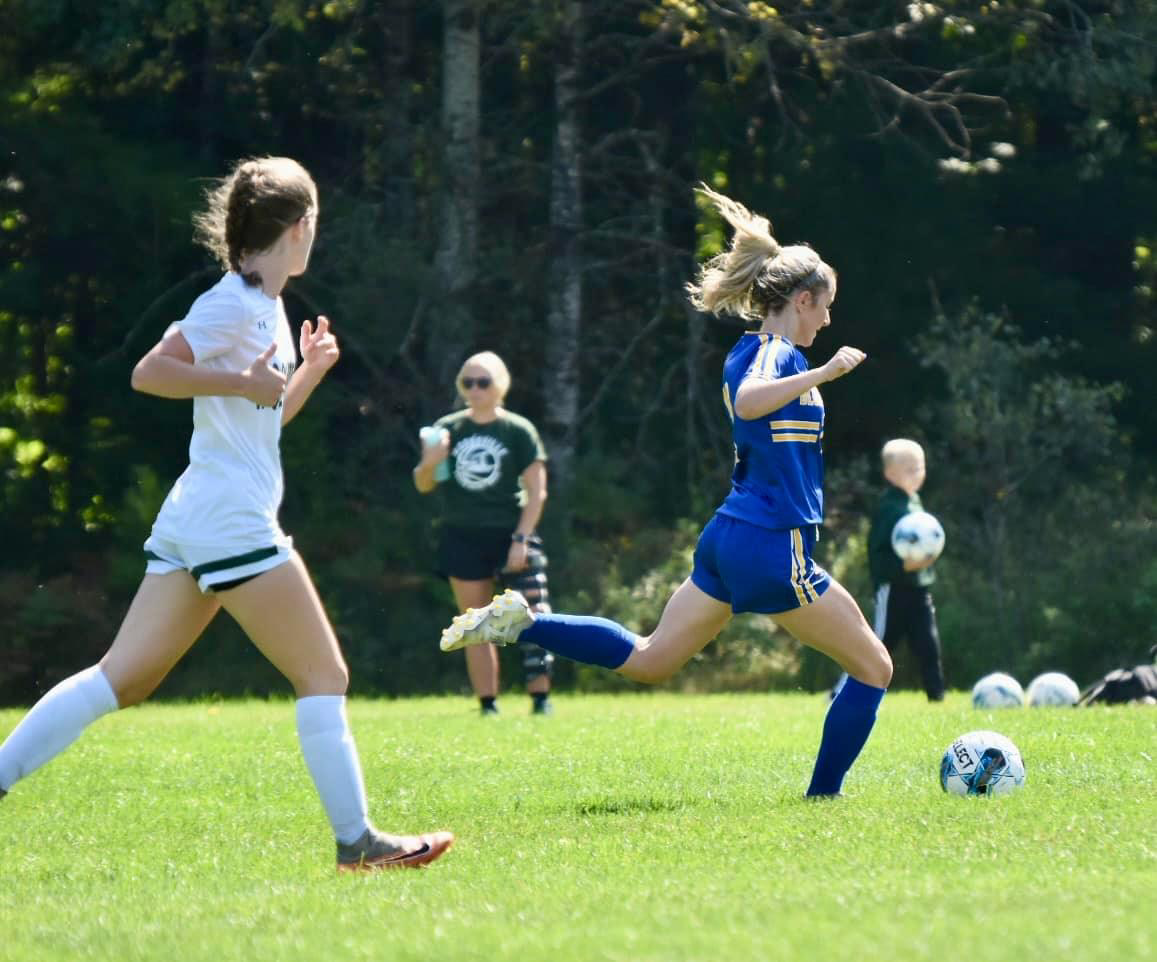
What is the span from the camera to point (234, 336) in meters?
5.69

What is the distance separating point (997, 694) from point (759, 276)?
5837mm

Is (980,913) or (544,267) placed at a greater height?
(544,267)

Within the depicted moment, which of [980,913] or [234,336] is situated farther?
[234,336]

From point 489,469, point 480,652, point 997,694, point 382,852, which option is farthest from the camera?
point 480,652

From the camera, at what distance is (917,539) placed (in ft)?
41.8

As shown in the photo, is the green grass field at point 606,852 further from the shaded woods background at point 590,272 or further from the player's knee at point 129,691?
the shaded woods background at point 590,272

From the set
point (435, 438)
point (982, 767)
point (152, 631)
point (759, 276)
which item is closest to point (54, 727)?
point (152, 631)

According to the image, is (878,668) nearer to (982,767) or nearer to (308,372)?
(982,767)

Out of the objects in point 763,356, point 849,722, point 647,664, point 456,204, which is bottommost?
point 849,722

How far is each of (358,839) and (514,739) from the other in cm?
445

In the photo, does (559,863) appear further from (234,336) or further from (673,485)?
(673,485)

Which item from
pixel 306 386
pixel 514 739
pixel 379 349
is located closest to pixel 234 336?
pixel 306 386

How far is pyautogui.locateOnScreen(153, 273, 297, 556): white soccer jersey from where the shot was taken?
5633 mm

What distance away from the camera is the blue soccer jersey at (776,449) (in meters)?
6.99
